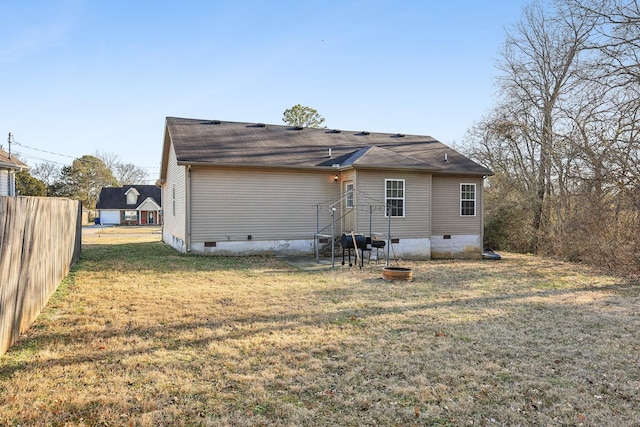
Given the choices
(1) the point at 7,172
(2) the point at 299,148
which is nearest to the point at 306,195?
(2) the point at 299,148

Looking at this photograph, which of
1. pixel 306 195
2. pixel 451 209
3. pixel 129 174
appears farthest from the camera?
pixel 129 174

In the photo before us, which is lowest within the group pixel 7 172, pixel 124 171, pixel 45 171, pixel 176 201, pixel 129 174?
pixel 176 201

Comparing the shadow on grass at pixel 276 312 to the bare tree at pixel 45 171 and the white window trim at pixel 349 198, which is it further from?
the bare tree at pixel 45 171

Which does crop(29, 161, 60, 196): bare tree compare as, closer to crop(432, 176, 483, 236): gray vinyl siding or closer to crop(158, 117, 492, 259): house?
crop(158, 117, 492, 259): house

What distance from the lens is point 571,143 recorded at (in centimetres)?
1148

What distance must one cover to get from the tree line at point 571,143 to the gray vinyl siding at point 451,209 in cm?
292

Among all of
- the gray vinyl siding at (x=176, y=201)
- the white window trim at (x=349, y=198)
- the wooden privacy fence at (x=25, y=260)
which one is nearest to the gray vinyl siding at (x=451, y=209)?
the white window trim at (x=349, y=198)

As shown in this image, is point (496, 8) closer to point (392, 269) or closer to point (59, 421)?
point (392, 269)

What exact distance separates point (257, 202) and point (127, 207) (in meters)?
35.3

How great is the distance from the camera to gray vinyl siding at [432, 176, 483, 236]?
15.4 meters

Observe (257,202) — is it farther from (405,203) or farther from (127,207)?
(127,207)

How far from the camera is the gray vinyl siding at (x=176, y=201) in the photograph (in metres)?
13.8

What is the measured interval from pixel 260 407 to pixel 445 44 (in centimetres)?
1470

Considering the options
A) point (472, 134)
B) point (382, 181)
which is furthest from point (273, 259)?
point (472, 134)
